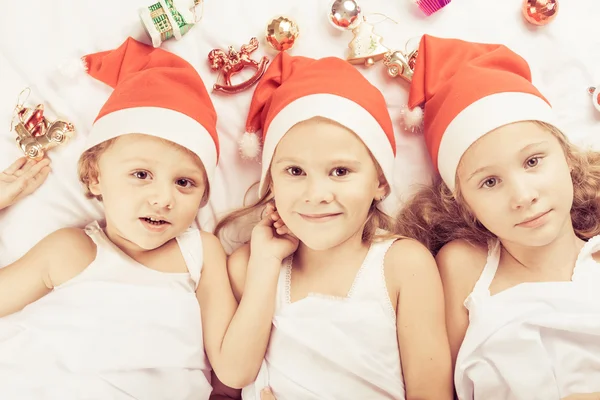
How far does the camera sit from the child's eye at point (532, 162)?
3.68ft

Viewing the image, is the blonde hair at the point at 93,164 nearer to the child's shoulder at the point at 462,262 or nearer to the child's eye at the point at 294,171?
the child's eye at the point at 294,171

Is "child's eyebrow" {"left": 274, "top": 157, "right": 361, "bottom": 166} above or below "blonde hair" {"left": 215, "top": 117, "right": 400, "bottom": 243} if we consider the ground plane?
above

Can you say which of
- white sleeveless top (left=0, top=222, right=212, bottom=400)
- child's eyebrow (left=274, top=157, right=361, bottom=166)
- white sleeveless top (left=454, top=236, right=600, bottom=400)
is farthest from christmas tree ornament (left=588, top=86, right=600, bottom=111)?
white sleeveless top (left=0, top=222, right=212, bottom=400)

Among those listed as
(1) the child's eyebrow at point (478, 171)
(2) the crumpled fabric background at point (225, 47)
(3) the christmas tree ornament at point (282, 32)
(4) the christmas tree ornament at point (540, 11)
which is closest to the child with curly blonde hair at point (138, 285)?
(2) the crumpled fabric background at point (225, 47)

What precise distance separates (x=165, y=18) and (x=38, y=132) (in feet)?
1.22

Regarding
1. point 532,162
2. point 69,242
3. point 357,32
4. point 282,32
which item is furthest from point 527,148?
point 69,242

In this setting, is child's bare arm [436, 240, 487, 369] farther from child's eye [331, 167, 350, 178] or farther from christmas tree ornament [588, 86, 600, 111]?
christmas tree ornament [588, 86, 600, 111]

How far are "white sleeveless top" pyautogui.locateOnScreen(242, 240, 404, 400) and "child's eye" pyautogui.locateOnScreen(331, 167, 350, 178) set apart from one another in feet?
0.62

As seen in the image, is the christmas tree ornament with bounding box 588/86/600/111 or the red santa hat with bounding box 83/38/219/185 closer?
the red santa hat with bounding box 83/38/219/185

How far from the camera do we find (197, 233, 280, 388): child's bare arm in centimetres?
118

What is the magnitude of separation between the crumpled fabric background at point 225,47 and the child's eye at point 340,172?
27cm

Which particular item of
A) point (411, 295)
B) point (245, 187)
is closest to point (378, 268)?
point (411, 295)

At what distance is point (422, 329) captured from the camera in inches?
45.4

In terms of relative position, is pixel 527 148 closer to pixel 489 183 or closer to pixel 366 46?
pixel 489 183
